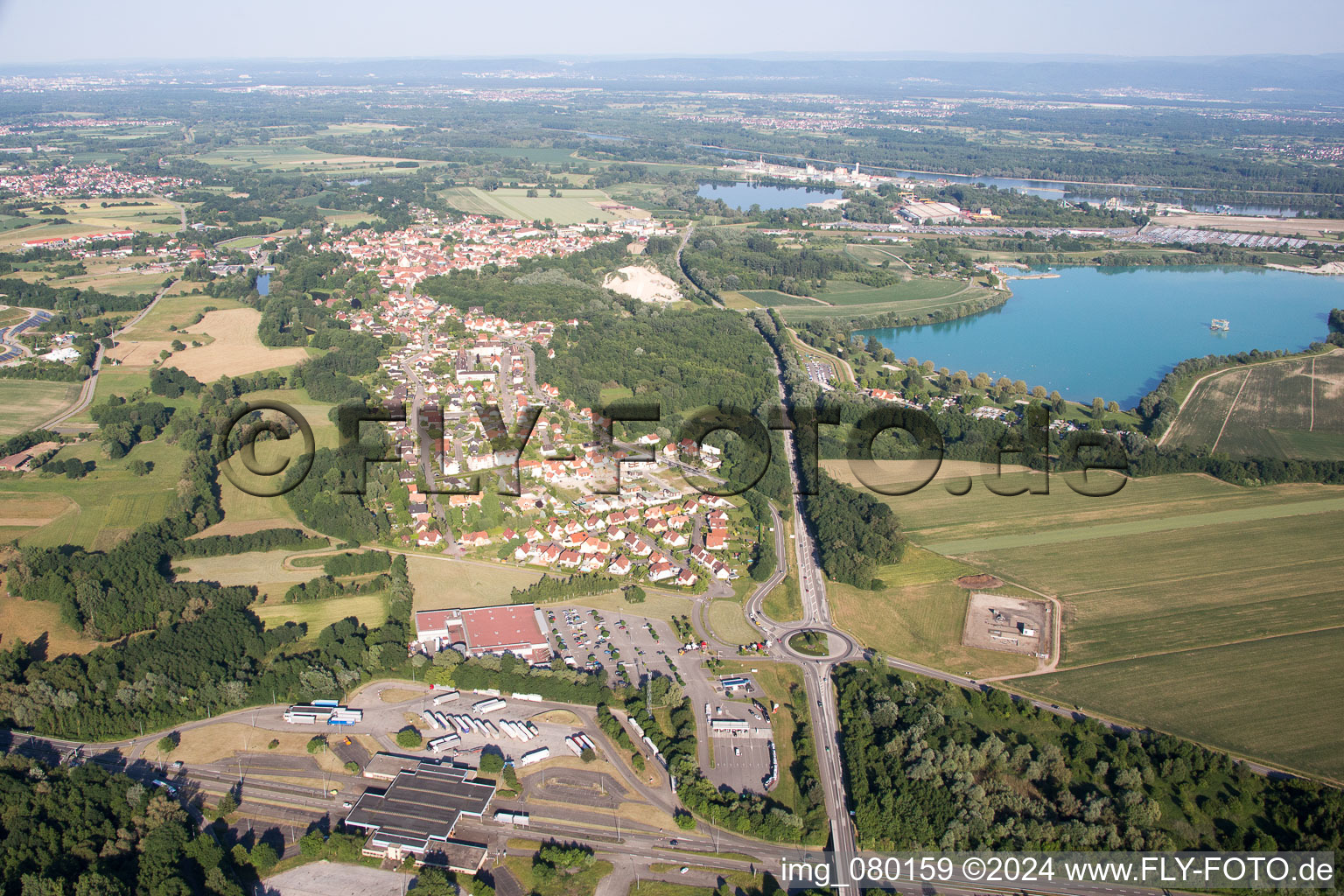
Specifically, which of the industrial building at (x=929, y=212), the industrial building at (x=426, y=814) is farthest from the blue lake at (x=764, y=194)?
the industrial building at (x=426, y=814)

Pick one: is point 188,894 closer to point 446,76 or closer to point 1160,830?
point 1160,830

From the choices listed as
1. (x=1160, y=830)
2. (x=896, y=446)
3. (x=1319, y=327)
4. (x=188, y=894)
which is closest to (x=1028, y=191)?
(x=1319, y=327)

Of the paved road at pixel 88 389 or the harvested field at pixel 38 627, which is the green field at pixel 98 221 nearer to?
the paved road at pixel 88 389

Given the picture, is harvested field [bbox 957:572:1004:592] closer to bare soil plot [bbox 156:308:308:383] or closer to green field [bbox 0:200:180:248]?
bare soil plot [bbox 156:308:308:383]

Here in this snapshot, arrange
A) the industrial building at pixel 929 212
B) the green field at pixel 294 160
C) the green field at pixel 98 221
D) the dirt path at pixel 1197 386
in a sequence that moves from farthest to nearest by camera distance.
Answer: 1. the green field at pixel 294 160
2. the industrial building at pixel 929 212
3. the green field at pixel 98 221
4. the dirt path at pixel 1197 386

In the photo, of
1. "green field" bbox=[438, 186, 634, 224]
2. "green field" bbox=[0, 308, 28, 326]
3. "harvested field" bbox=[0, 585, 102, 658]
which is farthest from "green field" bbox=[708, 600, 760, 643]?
"green field" bbox=[438, 186, 634, 224]

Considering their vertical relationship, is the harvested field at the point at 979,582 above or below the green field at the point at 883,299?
below

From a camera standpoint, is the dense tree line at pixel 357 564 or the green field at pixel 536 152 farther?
the green field at pixel 536 152
